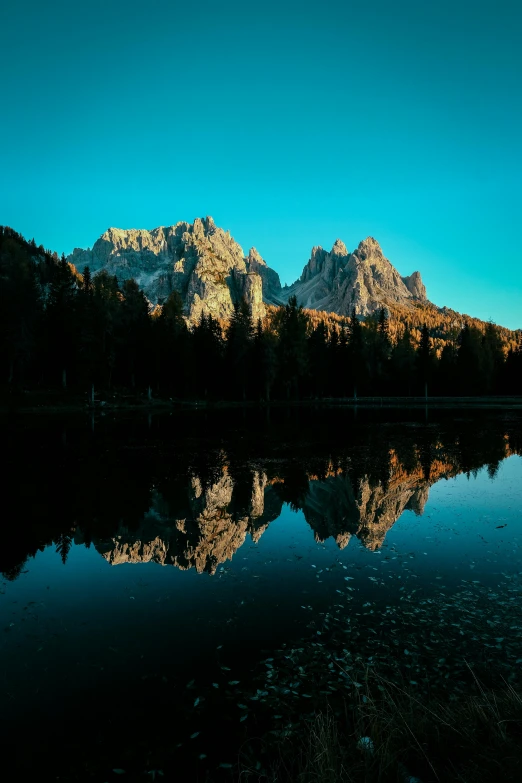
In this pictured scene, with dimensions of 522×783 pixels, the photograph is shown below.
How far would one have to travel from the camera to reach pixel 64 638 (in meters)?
9.45

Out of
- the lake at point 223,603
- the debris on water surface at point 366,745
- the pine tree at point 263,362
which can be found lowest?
the lake at point 223,603

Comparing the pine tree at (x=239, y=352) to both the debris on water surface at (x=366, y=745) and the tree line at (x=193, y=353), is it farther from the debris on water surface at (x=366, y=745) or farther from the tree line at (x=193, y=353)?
the debris on water surface at (x=366, y=745)

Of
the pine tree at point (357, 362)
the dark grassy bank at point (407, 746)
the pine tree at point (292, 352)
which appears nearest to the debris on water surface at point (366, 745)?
the dark grassy bank at point (407, 746)

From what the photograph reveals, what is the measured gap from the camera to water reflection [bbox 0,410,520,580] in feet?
50.1

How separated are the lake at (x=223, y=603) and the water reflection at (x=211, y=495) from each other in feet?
0.43

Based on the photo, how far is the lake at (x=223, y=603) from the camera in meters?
7.01

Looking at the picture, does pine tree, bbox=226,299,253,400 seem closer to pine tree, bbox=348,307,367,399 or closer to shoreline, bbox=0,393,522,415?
shoreline, bbox=0,393,522,415

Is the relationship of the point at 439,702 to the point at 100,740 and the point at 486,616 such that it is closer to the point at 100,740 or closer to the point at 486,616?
the point at 486,616

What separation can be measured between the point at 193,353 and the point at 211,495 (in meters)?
84.0

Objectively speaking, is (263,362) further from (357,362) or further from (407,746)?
(407,746)

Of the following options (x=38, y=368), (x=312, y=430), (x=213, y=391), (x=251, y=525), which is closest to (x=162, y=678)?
(x=251, y=525)

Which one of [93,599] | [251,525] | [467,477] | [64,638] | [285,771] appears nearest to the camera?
[285,771]

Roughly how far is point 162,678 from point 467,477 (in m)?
22.3

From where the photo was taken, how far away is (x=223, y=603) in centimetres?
1083
